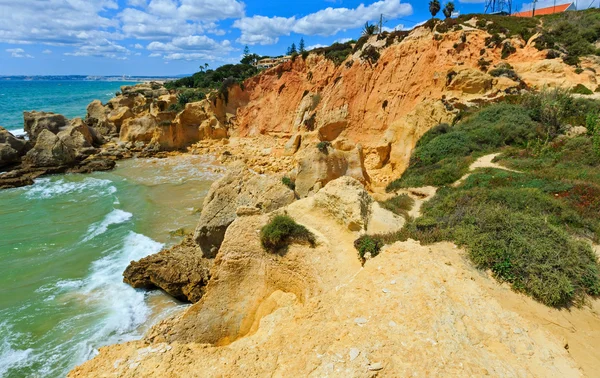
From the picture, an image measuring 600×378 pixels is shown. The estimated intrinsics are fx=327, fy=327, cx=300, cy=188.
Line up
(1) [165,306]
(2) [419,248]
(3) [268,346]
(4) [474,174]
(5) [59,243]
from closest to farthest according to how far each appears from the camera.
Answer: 1. (3) [268,346]
2. (2) [419,248]
3. (1) [165,306]
4. (4) [474,174]
5. (5) [59,243]

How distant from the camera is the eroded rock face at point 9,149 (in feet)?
88.2

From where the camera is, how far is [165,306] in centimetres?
1109

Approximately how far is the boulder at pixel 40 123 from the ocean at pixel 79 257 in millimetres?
8986

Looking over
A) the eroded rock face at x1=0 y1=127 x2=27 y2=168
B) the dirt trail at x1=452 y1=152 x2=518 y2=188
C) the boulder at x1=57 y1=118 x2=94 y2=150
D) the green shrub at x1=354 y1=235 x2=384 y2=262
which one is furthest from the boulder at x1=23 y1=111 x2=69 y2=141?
the dirt trail at x1=452 y1=152 x2=518 y2=188

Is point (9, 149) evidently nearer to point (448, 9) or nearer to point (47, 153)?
point (47, 153)

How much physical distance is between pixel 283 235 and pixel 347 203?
1.82 metres

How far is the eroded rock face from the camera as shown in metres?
26.9

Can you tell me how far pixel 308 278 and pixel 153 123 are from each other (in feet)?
109

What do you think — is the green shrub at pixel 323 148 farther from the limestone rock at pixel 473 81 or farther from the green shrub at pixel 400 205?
the limestone rock at pixel 473 81

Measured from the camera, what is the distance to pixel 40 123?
1277 inches

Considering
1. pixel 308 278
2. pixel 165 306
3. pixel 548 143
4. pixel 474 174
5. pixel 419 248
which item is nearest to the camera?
pixel 419 248

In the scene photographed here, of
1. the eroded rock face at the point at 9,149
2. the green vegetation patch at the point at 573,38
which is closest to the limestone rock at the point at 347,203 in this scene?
the green vegetation patch at the point at 573,38

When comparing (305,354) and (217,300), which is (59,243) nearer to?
(217,300)

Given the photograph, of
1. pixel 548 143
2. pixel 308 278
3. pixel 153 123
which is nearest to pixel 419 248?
pixel 308 278
